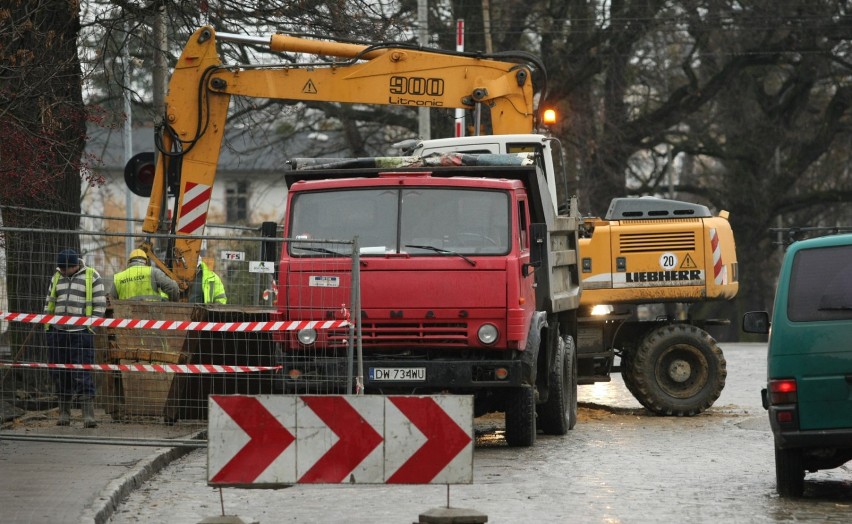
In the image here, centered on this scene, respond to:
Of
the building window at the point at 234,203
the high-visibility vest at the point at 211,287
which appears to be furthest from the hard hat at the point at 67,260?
the building window at the point at 234,203

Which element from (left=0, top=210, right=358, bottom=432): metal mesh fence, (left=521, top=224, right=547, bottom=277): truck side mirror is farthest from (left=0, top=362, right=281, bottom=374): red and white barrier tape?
(left=521, top=224, right=547, bottom=277): truck side mirror

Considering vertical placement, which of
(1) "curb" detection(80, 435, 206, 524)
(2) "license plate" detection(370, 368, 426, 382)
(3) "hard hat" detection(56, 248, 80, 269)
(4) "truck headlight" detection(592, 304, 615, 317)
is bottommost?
(1) "curb" detection(80, 435, 206, 524)

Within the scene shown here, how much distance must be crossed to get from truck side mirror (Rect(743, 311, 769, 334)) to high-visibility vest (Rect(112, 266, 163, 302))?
708 centimetres

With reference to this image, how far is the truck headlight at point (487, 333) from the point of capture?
13.5 m

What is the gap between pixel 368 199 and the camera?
14.0 metres

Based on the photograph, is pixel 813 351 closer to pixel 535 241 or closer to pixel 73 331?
pixel 535 241

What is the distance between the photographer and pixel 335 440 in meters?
9.28

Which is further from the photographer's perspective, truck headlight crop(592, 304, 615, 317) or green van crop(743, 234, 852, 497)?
truck headlight crop(592, 304, 615, 317)

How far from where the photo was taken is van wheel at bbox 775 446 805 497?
34.9ft

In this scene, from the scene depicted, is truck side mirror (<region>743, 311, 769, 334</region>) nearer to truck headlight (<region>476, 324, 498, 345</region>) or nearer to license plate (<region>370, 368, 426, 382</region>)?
truck headlight (<region>476, 324, 498, 345</region>)

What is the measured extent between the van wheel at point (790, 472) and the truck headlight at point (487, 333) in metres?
3.31

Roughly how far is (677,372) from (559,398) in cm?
324

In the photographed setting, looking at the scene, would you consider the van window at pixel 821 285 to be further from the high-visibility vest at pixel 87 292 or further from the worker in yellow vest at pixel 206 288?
the worker in yellow vest at pixel 206 288

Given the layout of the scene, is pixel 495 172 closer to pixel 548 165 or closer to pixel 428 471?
pixel 548 165
